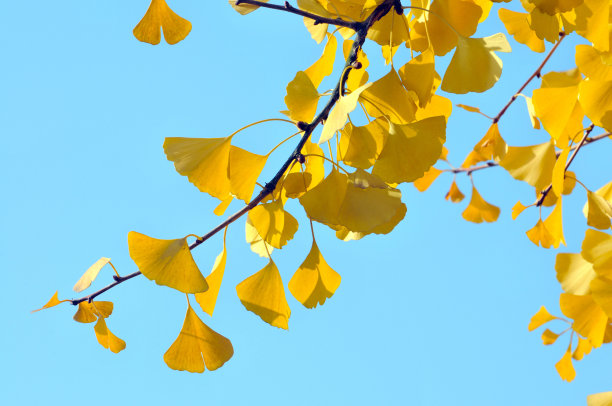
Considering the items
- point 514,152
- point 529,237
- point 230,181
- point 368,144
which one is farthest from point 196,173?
point 529,237

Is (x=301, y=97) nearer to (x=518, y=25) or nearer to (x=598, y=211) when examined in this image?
(x=518, y=25)

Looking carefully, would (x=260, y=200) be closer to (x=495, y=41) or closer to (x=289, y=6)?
(x=289, y=6)

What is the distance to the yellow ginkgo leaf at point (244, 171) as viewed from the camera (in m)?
0.63

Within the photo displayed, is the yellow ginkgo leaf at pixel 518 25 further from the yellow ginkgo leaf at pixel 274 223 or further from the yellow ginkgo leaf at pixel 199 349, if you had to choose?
the yellow ginkgo leaf at pixel 199 349

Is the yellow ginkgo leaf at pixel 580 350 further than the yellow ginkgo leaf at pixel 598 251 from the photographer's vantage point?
Yes

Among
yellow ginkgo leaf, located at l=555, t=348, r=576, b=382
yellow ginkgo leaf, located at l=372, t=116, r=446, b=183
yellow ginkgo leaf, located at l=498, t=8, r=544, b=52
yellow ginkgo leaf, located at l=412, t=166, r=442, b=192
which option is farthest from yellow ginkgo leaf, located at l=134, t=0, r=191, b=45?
yellow ginkgo leaf, located at l=555, t=348, r=576, b=382

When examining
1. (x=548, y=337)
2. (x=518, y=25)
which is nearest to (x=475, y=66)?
(x=518, y=25)

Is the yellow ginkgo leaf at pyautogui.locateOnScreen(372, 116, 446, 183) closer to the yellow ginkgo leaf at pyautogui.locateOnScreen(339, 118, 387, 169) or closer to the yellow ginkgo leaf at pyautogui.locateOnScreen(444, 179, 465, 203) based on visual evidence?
the yellow ginkgo leaf at pyautogui.locateOnScreen(339, 118, 387, 169)

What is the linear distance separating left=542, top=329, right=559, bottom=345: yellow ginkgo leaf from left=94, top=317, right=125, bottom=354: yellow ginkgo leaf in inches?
38.1

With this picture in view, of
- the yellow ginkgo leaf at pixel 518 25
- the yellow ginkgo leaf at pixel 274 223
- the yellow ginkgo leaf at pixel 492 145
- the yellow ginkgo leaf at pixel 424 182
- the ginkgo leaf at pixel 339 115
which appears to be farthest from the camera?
the yellow ginkgo leaf at pixel 424 182

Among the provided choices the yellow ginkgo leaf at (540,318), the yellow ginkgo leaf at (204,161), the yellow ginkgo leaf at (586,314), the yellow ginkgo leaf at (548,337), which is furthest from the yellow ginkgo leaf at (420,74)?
the yellow ginkgo leaf at (548,337)

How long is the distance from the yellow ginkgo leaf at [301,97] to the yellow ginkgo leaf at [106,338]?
0.41 meters

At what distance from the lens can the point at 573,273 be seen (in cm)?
72

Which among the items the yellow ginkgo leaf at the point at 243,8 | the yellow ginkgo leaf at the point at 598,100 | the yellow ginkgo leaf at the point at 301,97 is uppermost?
the yellow ginkgo leaf at the point at 243,8
